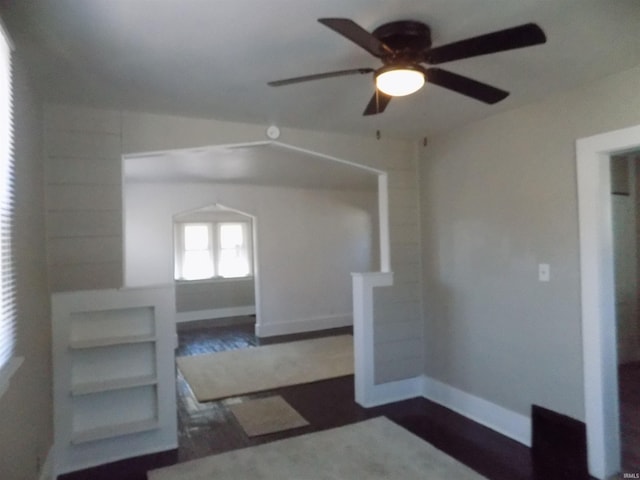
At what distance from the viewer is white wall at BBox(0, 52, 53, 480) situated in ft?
6.32

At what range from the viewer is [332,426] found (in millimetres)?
3451

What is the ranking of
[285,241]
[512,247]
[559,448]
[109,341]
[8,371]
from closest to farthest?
[8,371] → [559,448] → [109,341] → [512,247] → [285,241]

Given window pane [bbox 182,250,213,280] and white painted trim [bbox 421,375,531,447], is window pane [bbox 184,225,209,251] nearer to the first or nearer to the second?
window pane [bbox 182,250,213,280]

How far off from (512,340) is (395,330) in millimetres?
1065

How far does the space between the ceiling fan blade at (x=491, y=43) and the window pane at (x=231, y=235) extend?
7420 millimetres

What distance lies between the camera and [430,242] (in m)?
4.02

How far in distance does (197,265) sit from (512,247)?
22.0 ft

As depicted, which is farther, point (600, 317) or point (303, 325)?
point (303, 325)

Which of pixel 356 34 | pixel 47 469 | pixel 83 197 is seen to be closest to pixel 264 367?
pixel 47 469

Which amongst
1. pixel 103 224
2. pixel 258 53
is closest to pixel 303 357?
pixel 103 224

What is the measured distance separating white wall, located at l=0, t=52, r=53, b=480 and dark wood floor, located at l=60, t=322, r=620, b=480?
26.9 inches

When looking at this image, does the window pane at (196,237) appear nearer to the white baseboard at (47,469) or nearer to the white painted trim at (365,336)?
the white painted trim at (365,336)

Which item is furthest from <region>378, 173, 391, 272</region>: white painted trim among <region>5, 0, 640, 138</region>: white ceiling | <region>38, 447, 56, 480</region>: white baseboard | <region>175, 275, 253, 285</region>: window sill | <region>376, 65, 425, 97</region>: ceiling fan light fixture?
<region>175, 275, 253, 285</region>: window sill

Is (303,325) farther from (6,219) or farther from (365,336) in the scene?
(6,219)
